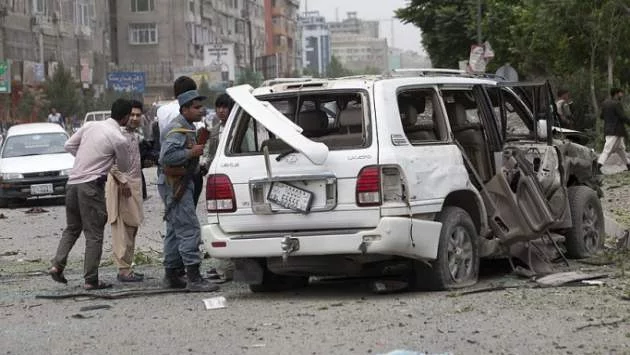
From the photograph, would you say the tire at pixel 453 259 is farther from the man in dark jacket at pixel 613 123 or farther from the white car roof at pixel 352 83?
the man in dark jacket at pixel 613 123

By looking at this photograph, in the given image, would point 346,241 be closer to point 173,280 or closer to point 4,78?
point 173,280

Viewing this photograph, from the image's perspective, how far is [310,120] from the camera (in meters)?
9.44

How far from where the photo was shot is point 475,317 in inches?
310

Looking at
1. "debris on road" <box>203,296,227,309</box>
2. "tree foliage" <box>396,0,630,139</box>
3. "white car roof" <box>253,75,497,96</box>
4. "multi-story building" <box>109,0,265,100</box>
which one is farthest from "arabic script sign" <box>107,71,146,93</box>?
"debris on road" <box>203,296,227,309</box>

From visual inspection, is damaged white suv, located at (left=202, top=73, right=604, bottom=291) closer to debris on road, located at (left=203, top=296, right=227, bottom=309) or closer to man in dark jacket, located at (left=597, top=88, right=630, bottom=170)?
debris on road, located at (left=203, top=296, right=227, bottom=309)

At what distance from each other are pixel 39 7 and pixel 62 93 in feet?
28.6

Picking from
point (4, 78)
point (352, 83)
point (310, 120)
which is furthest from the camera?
point (4, 78)

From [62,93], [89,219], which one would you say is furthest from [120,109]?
[62,93]

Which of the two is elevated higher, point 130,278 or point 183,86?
point 183,86

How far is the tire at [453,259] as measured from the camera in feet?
29.8

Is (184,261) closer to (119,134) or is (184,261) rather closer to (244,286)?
(244,286)

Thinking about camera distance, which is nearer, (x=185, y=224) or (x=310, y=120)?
(x=310, y=120)

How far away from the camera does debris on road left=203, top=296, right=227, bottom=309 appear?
8953 mm

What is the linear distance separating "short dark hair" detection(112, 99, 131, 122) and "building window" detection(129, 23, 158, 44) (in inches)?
3620
